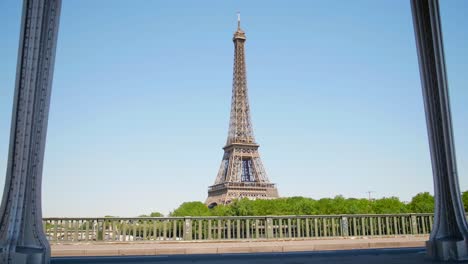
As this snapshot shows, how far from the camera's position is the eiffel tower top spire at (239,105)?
2694 inches

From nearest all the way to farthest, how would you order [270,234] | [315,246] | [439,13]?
1. [439,13]
2. [315,246]
3. [270,234]

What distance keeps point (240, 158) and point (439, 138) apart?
2359 inches

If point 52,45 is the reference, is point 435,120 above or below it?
below

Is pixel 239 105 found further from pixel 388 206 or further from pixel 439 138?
pixel 439 138

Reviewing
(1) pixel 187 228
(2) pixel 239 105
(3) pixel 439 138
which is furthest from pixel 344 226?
(2) pixel 239 105

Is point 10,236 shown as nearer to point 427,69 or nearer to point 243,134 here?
point 427,69

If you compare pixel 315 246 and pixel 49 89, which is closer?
pixel 49 89

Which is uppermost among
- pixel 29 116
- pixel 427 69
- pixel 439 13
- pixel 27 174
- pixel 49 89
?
pixel 439 13

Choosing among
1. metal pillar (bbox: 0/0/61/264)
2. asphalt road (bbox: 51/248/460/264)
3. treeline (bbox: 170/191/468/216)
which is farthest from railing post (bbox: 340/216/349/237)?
treeline (bbox: 170/191/468/216)

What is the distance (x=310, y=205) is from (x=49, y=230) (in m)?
46.8

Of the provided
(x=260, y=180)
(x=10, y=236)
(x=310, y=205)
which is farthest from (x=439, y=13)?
(x=260, y=180)

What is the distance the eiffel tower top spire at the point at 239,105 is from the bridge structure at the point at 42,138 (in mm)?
59635

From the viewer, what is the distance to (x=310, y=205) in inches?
2261

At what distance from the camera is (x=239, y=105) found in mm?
69562
